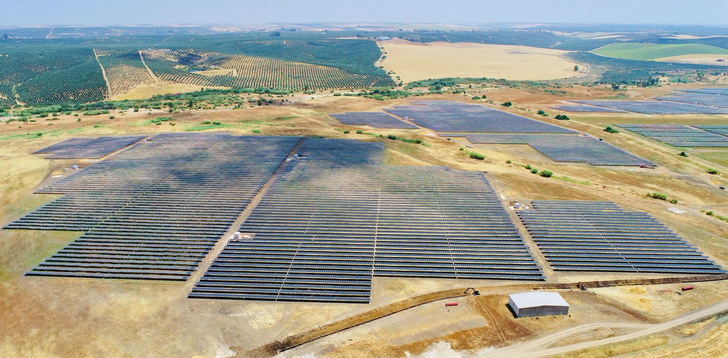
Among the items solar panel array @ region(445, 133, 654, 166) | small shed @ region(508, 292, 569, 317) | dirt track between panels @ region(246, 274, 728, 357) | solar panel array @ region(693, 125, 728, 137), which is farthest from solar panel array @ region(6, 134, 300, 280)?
solar panel array @ region(693, 125, 728, 137)

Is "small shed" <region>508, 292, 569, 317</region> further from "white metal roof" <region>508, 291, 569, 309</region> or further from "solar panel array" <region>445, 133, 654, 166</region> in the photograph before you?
"solar panel array" <region>445, 133, 654, 166</region>

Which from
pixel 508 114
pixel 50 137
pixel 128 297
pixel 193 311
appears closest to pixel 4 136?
pixel 50 137

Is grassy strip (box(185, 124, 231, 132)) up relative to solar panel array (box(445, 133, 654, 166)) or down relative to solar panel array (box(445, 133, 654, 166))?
up

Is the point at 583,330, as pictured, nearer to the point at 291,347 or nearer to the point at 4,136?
the point at 291,347

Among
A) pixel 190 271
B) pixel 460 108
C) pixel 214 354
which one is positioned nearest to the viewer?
pixel 214 354

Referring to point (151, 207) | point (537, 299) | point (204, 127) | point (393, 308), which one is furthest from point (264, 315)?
point (204, 127)

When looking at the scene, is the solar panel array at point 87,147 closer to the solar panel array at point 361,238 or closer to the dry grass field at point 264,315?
the dry grass field at point 264,315
